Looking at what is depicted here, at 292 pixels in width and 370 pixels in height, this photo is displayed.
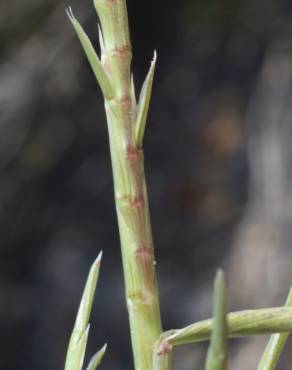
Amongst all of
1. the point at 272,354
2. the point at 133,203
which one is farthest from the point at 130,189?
the point at 272,354

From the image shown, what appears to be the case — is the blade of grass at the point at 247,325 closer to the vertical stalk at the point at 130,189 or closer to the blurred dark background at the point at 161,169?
the vertical stalk at the point at 130,189

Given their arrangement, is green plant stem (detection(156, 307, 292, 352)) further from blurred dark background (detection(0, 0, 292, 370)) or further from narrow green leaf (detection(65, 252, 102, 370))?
blurred dark background (detection(0, 0, 292, 370))

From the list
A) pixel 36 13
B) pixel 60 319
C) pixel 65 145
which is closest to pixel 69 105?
pixel 65 145

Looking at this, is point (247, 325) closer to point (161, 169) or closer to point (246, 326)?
point (246, 326)

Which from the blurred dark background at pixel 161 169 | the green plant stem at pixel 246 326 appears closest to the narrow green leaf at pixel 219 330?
the green plant stem at pixel 246 326

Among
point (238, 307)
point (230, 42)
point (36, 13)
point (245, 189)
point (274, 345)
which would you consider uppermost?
point (36, 13)

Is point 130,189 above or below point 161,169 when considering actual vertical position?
below

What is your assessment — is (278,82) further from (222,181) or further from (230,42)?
(222,181)
